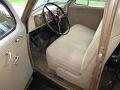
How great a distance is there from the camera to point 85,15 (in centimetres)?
262

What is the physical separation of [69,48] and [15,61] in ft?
2.20

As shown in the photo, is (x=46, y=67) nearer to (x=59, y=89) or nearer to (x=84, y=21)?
(x=59, y=89)

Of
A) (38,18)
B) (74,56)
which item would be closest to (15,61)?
(74,56)

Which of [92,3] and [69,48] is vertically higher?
[92,3]

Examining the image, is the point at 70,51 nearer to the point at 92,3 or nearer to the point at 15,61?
the point at 15,61

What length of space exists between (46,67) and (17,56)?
2.10ft

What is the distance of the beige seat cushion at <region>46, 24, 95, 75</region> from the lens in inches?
70.2

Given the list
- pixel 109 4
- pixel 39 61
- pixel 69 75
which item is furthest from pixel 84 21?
pixel 109 4

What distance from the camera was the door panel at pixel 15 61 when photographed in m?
1.37

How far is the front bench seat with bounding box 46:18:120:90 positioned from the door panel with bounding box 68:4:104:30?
31cm

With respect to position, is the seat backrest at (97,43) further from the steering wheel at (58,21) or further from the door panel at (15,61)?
the steering wheel at (58,21)

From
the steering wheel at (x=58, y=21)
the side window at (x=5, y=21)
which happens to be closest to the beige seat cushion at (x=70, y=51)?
the steering wheel at (x=58, y=21)

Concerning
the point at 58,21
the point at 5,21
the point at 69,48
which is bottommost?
the point at 69,48

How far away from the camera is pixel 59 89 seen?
1961 millimetres
